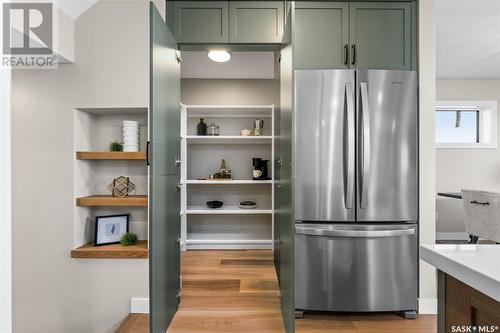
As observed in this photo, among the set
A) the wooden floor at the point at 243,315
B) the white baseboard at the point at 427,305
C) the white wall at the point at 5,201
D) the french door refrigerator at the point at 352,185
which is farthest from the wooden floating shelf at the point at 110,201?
the white baseboard at the point at 427,305

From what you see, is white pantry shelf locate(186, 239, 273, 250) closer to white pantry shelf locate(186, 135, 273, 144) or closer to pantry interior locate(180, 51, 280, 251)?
pantry interior locate(180, 51, 280, 251)

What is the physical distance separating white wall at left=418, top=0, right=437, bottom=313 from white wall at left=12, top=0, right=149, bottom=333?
2.29 m

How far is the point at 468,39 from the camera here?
3.45m

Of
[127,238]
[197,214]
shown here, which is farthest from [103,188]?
[197,214]

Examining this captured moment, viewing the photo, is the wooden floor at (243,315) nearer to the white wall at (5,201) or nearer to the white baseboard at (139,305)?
the white baseboard at (139,305)

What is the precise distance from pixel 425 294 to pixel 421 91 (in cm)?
170

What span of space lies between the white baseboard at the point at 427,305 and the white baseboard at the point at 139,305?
227 cm

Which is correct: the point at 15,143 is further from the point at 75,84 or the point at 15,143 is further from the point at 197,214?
the point at 197,214

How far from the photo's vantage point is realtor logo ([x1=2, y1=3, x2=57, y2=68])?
196 cm

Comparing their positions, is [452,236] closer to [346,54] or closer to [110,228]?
[346,54]

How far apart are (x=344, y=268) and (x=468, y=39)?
3.22 metres

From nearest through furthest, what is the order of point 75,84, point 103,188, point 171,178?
point 171,178 → point 75,84 → point 103,188

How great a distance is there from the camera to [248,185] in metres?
4.07

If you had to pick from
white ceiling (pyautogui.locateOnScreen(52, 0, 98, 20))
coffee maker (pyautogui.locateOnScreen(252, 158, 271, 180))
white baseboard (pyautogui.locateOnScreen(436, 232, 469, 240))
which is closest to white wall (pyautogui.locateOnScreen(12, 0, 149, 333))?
white ceiling (pyautogui.locateOnScreen(52, 0, 98, 20))
